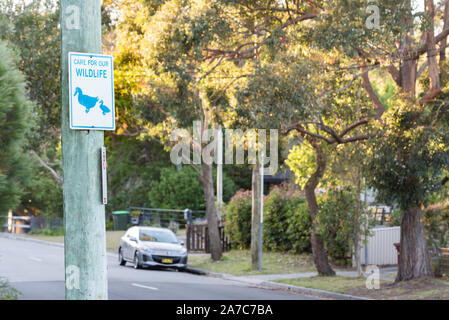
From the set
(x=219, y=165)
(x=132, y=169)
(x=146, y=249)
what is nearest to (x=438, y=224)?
(x=146, y=249)

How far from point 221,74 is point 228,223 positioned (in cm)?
1133

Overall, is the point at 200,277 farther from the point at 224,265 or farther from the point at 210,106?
the point at 210,106

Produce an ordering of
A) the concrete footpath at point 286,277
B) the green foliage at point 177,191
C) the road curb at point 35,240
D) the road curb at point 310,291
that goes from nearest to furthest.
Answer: the road curb at point 310,291, the concrete footpath at point 286,277, the road curb at point 35,240, the green foliage at point 177,191

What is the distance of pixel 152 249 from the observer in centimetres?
2400

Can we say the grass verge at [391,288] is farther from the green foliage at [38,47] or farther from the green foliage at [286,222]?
the green foliage at [38,47]

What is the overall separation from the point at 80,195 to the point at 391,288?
44.9ft

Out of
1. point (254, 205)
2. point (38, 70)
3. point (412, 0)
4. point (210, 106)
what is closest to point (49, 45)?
point (38, 70)

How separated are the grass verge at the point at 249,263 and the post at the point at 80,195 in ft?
59.3

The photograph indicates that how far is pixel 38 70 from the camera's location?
19.0 meters

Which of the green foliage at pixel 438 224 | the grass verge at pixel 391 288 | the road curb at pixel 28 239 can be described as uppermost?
the green foliage at pixel 438 224

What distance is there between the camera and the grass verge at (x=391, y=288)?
15741mm

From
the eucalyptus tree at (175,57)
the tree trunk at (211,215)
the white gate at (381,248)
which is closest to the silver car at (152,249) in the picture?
the tree trunk at (211,215)

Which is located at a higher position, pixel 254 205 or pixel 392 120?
pixel 392 120

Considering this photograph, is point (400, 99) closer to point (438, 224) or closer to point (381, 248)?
point (438, 224)
